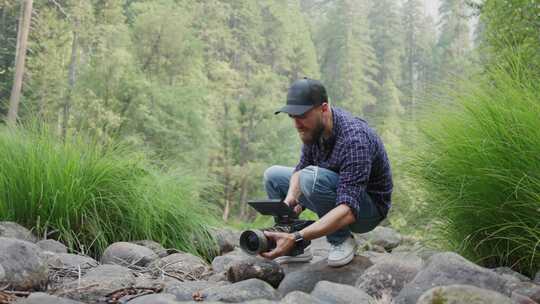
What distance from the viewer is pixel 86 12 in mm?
18500

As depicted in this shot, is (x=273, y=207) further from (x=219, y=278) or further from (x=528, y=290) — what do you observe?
(x=528, y=290)

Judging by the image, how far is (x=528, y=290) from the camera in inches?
88.5

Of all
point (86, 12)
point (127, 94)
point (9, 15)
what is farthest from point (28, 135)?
point (9, 15)

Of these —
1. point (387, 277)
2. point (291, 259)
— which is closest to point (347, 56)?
point (291, 259)

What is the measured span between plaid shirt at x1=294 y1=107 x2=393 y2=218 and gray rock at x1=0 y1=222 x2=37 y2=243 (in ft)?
6.26

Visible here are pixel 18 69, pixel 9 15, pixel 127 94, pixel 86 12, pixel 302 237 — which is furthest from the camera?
pixel 9 15

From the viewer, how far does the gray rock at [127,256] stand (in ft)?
11.3

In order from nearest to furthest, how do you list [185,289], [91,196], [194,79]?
1. [185,289]
2. [91,196]
3. [194,79]

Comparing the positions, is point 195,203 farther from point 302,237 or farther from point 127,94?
point 127,94

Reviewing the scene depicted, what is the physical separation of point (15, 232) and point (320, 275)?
2100 millimetres

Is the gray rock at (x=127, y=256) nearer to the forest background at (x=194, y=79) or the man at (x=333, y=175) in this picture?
the man at (x=333, y=175)

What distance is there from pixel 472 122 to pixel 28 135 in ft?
11.1

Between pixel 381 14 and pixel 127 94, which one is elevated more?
pixel 381 14

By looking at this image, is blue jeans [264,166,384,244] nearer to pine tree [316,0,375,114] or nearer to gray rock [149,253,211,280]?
gray rock [149,253,211,280]
